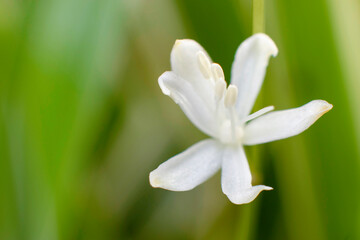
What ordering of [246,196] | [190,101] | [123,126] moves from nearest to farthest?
1. [246,196]
2. [190,101]
3. [123,126]

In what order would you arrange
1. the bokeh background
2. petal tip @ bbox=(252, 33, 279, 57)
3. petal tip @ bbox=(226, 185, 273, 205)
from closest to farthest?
petal tip @ bbox=(226, 185, 273, 205)
petal tip @ bbox=(252, 33, 279, 57)
the bokeh background

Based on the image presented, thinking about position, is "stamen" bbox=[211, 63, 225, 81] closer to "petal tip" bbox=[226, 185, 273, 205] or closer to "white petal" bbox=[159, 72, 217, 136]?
"white petal" bbox=[159, 72, 217, 136]

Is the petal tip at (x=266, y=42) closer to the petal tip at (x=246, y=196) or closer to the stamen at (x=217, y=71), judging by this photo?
the stamen at (x=217, y=71)

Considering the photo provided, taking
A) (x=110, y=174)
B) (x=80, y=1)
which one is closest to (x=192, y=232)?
(x=110, y=174)

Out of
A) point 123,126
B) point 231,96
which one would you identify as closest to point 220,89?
point 231,96

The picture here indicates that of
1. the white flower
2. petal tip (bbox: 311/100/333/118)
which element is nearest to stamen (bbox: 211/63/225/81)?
the white flower

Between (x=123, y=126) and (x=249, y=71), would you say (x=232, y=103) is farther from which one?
(x=123, y=126)
